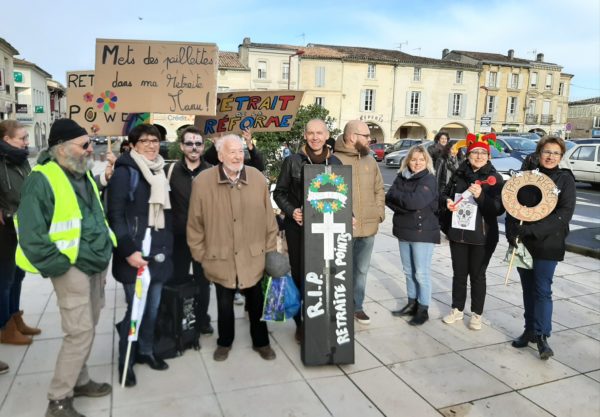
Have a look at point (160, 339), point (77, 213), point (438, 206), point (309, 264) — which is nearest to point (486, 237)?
point (438, 206)

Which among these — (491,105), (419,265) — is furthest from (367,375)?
(491,105)

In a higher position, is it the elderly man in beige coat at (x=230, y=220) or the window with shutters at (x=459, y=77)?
Answer: the window with shutters at (x=459, y=77)

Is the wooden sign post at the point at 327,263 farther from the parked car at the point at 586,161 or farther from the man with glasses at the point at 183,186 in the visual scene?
the parked car at the point at 586,161

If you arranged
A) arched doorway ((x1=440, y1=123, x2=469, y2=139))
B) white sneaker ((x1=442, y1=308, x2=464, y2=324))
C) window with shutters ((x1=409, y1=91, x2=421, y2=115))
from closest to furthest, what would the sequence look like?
white sneaker ((x1=442, y1=308, x2=464, y2=324)) → window with shutters ((x1=409, y1=91, x2=421, y2=115)) → arched doorway ((x1=440, y1=123, x2=469, y2=139))

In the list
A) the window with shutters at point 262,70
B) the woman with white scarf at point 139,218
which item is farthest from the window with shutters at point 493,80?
the woman with white scarf at point 139,218

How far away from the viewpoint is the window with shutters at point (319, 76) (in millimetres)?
40188

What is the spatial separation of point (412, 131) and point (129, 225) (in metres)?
45.4

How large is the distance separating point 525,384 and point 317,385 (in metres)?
1.52

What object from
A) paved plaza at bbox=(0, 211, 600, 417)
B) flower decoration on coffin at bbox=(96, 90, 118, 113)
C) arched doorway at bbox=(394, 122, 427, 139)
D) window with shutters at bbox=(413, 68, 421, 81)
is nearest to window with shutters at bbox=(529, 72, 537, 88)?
arched doorway at bbox=(394, 122, 427, 139)

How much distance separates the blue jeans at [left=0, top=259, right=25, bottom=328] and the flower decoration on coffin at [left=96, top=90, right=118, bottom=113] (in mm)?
1485

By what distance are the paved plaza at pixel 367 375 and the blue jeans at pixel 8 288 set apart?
0.28m

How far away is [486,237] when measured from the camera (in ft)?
13.3

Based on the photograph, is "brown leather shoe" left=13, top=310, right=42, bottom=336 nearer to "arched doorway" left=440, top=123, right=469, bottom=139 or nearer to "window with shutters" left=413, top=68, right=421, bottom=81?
"window with shutters" left=413, top=68, right=421, bottom=81

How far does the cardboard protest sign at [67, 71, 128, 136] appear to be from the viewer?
3.99 meters
